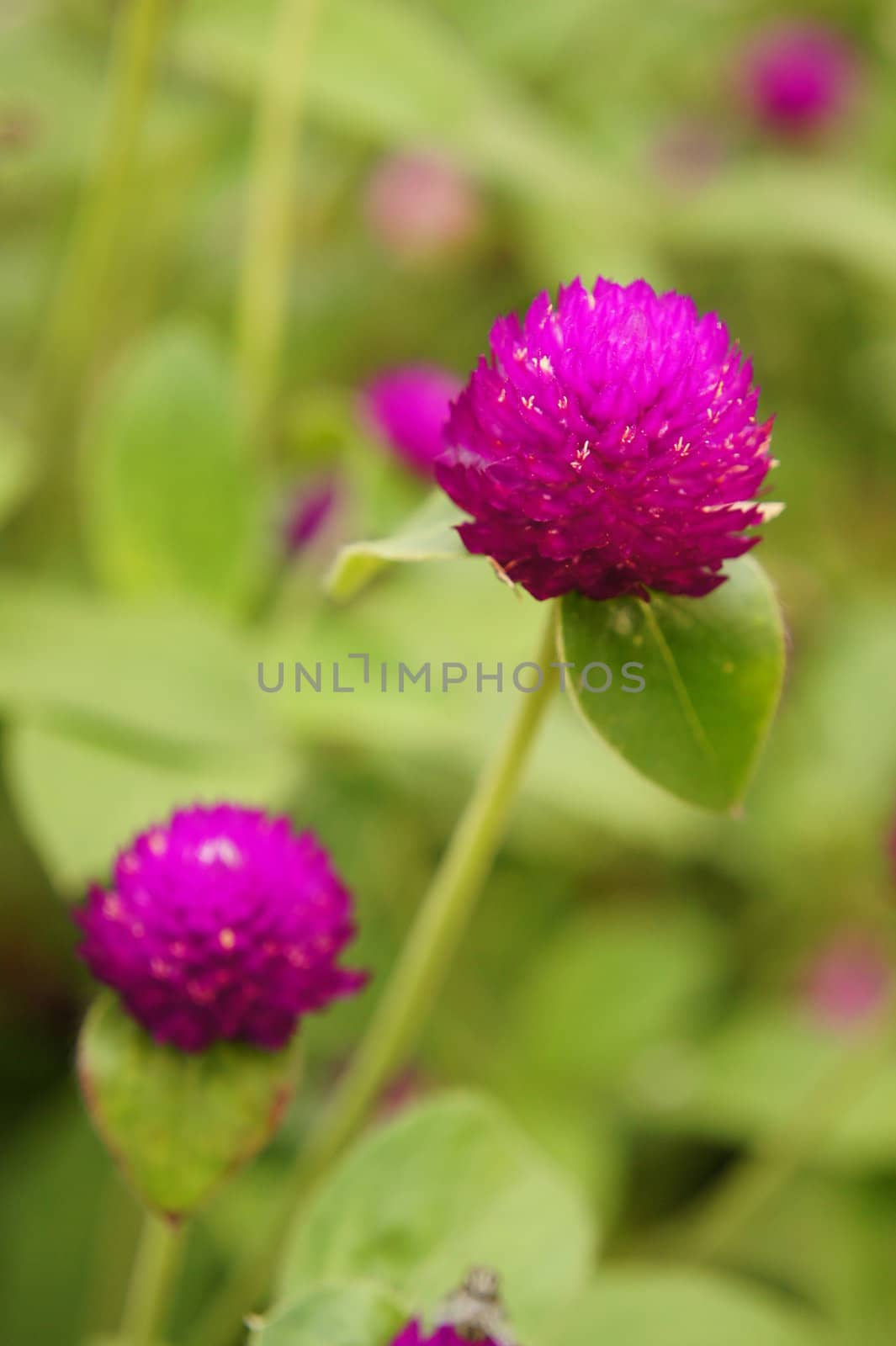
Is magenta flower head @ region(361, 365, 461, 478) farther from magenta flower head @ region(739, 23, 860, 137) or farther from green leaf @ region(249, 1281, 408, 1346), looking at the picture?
magenta flower head @ region(739, 23, 860, 137)

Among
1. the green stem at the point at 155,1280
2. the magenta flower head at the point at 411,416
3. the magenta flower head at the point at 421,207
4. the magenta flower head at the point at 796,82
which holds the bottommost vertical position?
the green stem at the point at 155,1280

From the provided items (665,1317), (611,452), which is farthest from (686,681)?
(665,1317)

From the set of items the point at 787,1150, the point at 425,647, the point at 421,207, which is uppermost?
the point at 421,207

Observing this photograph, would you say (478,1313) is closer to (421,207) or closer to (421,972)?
(421,972)

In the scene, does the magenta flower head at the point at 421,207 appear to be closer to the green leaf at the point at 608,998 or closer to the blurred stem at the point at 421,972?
the green leaf at the point at 608,998

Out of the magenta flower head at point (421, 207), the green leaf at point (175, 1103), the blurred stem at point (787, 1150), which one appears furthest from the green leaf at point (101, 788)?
the magenta flower head at point (421, 207)

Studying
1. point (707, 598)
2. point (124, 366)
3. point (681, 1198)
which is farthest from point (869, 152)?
point (707, 598)

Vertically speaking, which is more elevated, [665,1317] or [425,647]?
[425,647]
